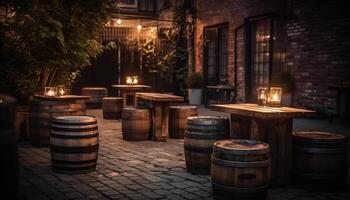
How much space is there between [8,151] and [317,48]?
9.53 m

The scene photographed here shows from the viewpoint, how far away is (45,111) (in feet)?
22.8

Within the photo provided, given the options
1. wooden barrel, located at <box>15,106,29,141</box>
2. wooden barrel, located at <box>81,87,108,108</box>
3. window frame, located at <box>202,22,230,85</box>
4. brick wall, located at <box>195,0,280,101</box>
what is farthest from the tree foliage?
window frame, located at <box>202,22,230,85</box>

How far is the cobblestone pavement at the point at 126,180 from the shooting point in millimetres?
4609

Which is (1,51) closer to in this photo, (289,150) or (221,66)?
(289,150)

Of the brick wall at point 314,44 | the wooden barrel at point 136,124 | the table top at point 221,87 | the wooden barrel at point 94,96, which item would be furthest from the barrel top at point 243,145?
the wooden barrel at point 94,96

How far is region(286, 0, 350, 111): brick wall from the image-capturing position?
33.6 ft

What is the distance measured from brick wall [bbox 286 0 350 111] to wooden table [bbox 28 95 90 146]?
6.31 metres

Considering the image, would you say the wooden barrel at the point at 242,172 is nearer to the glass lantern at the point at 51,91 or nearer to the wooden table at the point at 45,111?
the wooden table at the point at 45,111

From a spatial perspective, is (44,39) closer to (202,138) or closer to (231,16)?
(202,138)

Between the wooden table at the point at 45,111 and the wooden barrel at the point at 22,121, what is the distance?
56 centimetres

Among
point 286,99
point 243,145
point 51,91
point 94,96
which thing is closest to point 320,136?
point 243,145

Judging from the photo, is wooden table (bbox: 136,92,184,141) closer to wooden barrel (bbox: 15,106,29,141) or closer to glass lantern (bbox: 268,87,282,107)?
wooden barrel (bbox: 15,106,29,141)

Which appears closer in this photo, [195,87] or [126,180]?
[126,180]

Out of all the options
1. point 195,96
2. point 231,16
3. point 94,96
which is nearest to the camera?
point 94,96
